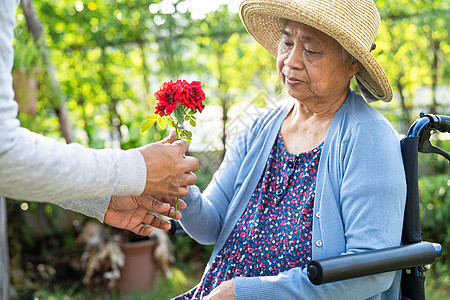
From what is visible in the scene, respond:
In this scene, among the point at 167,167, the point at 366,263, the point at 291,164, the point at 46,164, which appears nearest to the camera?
the point at 46,164

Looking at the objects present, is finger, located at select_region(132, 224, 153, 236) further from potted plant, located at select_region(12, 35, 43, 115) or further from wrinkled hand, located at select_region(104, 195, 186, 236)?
potted plant, located at select_region(12, 35, 43, 115)

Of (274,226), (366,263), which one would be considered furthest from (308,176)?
(366,263)

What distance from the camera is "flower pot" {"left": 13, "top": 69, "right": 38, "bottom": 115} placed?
11.3 feet

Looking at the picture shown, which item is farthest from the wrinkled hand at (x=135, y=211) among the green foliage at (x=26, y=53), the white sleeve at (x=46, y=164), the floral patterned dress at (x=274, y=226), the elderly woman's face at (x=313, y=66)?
the green foliage at (x=26, y=53)

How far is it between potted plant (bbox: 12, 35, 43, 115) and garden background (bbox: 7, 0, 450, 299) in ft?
0.89

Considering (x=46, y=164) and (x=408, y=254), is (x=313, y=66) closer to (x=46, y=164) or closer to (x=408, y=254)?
(x=408, y=254)

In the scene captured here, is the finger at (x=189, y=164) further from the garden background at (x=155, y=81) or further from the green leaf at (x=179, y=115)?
the garden background at (x=155, y=81)

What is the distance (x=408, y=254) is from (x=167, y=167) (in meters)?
0.74

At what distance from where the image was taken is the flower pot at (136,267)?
389 centimetres

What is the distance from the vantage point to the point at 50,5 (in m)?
4.19

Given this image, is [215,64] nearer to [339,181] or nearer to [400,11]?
[400,11]

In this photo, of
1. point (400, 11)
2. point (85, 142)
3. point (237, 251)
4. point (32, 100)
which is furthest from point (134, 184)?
point (400, 11)

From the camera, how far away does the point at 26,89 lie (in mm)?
3496

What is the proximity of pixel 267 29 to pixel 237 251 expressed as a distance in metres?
0.88
